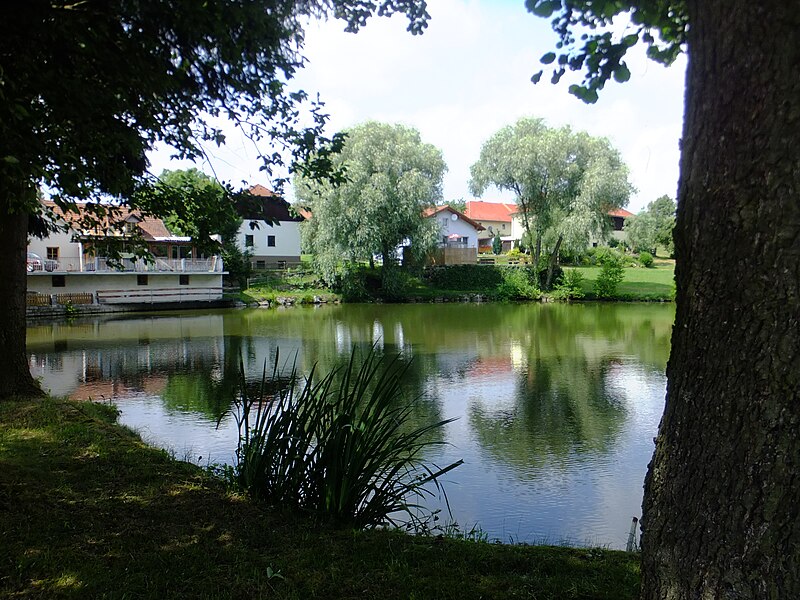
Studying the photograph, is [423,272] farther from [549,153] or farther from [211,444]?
[211,444]

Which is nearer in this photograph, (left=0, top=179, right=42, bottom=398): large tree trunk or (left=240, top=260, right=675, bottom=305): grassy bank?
(left=0, top=179, right=42, bottom=398): large tree trunk

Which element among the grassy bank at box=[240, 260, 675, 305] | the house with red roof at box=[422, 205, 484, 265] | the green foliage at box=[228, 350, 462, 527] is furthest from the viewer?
the house with red roof at box=[422, 205, 484, 265]

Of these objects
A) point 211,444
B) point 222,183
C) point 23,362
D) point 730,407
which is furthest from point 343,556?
point 23,362

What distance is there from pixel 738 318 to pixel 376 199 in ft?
96.2

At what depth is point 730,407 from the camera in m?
1.83

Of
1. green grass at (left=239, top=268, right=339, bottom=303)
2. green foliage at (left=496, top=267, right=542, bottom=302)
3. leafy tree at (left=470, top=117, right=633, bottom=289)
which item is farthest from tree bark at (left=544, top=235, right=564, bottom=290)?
green grass at (left=239, top=268, right=339, bottom=303)

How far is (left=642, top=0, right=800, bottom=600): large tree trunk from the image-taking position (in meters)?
1.73

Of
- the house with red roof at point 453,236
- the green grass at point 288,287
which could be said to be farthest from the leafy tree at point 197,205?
the green grass at point 288,287

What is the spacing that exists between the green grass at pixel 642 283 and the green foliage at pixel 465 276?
5315 millimetres

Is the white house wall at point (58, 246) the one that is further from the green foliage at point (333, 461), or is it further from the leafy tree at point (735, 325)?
the leafy tree at point (735, 325)

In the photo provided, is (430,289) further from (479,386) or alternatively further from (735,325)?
(735,325)

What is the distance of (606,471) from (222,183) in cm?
530

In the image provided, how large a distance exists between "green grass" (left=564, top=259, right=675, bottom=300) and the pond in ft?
29.1

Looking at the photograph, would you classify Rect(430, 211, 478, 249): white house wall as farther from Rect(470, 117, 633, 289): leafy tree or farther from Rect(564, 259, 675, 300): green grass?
Rect(470, 117, 633, 289): leafy tree
